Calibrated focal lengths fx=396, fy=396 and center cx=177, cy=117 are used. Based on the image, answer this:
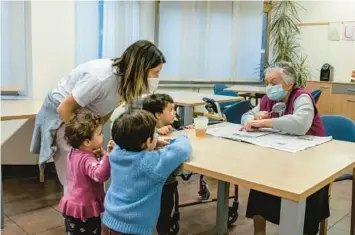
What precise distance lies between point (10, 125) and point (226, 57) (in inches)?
132

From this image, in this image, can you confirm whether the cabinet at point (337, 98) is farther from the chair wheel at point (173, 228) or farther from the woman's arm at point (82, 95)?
the woman's arm at point (82, 95)

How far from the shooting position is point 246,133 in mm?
2045

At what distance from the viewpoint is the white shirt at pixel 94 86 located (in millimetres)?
1949

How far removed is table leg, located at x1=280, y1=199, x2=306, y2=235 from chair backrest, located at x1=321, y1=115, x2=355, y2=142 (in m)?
1.38

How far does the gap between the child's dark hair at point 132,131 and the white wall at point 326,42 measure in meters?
5.32

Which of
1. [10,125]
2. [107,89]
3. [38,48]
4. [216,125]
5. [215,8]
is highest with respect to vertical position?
[215,8]

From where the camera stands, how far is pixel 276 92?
215 centimetres

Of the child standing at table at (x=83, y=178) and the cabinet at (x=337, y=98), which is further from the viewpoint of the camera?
the cabinet at (x=337, y=98)

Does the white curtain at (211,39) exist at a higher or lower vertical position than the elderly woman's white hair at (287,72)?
higher

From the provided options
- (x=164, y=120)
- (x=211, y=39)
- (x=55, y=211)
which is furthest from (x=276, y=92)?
(x=211, y=39)

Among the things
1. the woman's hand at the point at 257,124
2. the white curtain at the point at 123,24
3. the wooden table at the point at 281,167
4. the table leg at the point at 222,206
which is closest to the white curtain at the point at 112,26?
the white curtain at the point at 123,24

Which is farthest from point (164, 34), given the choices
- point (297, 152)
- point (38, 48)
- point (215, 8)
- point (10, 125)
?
point (297, 152)

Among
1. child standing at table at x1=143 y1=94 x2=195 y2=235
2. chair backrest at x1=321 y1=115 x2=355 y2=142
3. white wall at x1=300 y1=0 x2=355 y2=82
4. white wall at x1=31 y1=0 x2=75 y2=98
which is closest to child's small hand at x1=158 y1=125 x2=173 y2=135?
child standing at table at x1=143 y1=94 x2=195 y2=235

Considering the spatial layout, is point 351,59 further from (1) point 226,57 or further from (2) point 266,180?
(2) point 266,180
